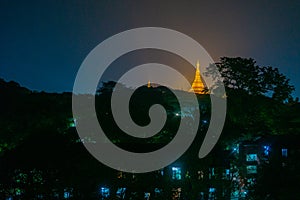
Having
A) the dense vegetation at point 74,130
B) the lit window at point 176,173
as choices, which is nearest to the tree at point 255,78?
the dense vegetation at point 74,130

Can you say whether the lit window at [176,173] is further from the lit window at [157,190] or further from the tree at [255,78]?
the tree at [255,78]

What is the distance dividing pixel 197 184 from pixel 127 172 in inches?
110

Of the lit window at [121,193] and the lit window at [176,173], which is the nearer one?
the lit window at [121,193]

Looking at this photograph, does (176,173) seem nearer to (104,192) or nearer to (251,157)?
(104,192)

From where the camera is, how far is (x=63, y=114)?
25359 mm

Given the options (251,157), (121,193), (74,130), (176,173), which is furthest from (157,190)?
(251,157)

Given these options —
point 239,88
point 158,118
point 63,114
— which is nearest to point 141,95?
point 158,118

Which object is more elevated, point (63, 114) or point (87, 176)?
point (63, 114)

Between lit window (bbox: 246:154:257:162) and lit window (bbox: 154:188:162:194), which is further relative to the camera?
lit window (bbox: 246:154:257:162)

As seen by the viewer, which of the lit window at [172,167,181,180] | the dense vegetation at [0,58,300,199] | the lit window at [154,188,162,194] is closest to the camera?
the dense vegetation at [0,58,300,199]

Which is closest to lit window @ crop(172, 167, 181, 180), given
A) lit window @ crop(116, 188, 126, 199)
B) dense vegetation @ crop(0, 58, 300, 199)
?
dense vegetation @ crop(0, 58, 300, 199)

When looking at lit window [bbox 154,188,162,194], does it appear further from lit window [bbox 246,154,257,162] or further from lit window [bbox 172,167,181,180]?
lit window [bbox 246,154,257,162]

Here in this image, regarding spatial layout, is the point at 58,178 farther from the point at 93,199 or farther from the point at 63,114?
the point at 63,114

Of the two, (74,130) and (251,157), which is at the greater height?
(74,130)
